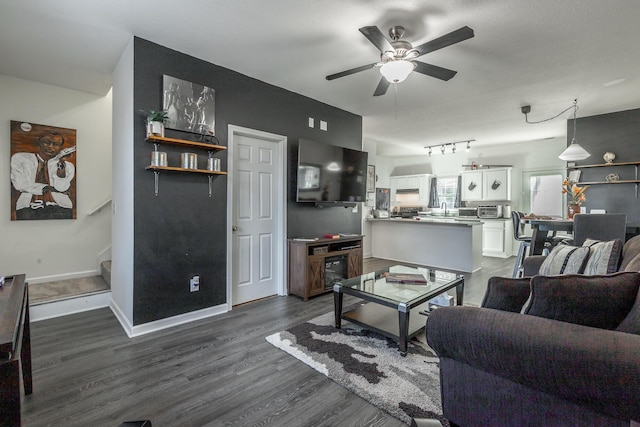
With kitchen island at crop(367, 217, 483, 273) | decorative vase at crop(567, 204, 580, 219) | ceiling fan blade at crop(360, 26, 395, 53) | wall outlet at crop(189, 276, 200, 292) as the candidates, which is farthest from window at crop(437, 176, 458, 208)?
wall outlet at crop(189, 276, 200, 292)

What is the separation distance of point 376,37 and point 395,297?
6.63ft

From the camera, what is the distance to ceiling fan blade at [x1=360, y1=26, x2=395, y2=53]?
2077 mm

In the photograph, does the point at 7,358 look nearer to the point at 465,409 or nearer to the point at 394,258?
the point at 465,409

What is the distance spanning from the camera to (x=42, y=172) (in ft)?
12.2

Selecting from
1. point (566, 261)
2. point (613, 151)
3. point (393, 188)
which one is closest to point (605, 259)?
point (566, 261)

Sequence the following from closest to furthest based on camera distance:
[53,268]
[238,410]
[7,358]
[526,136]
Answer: [7,358], [238,410], [53,268], [526,136]

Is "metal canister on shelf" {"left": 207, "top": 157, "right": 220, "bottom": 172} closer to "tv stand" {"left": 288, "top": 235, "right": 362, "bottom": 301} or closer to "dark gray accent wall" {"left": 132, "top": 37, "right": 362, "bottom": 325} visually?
"dark gray accent wall" {"left": 132, "top": 37, "right": 362, "bottom": 325}

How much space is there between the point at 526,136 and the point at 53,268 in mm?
8629

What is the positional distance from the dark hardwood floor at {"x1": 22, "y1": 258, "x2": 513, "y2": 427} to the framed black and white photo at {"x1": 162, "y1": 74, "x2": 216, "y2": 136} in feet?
6.54

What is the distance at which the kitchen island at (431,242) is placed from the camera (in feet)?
17.6

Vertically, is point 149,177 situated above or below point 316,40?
below

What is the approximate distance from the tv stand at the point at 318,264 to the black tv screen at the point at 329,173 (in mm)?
617

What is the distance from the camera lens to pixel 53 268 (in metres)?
3.85

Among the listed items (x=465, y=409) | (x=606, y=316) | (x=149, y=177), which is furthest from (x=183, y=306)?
(x=606, y=316)
